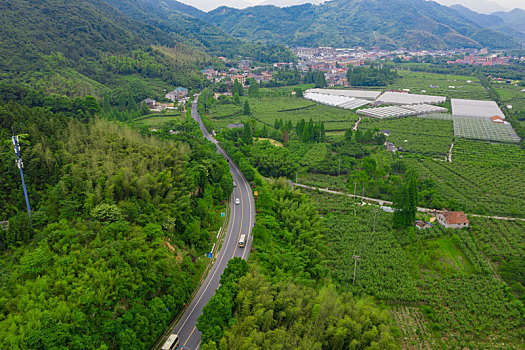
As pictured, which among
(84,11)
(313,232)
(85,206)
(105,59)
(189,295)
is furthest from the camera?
(84,11)

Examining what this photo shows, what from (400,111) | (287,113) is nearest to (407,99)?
(400,111)

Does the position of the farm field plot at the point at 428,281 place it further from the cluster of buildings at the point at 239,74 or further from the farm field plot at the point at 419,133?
the cluster of buildings at the point at 239,74

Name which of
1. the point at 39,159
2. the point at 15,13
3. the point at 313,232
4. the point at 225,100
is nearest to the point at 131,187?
the point at 39,159

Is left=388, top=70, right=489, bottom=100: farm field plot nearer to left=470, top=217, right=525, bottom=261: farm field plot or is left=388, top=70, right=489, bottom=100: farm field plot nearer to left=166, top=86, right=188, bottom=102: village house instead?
left=166, top=86, right=188, bottom=102: village house

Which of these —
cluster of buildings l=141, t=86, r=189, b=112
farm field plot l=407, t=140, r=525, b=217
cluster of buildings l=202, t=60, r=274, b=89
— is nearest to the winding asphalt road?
farm field plot l=407, t=140, r=525, b=217

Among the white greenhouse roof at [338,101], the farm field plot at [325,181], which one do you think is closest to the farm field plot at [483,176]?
the farm field plot at [325,181]

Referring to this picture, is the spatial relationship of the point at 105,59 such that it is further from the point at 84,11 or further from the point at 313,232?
the point at 313,232
